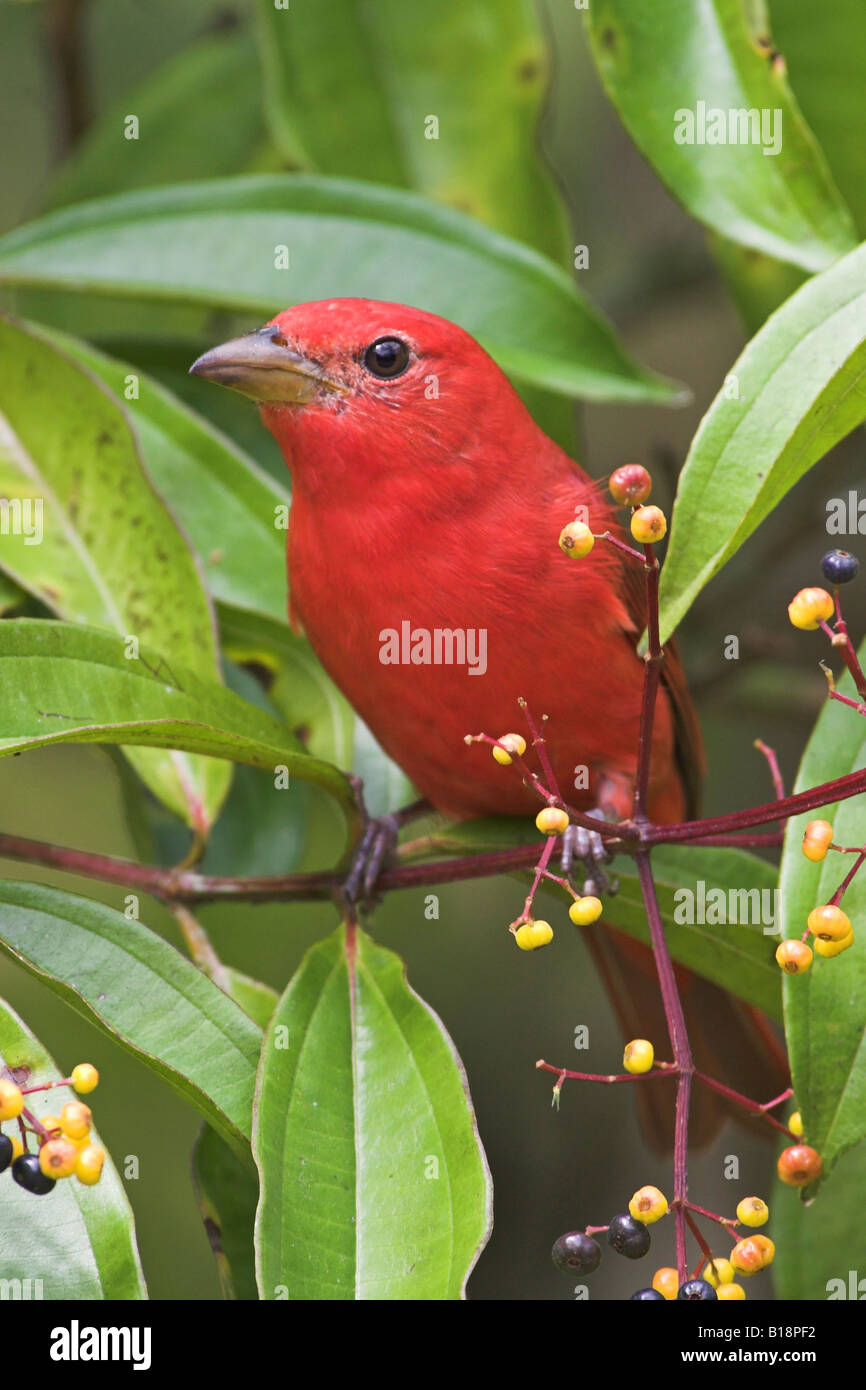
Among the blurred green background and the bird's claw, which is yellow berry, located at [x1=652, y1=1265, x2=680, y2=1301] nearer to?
the bird's claw

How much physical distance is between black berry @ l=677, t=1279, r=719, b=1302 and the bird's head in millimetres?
1343

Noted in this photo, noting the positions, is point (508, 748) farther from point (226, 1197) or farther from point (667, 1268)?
point (226, 1197)

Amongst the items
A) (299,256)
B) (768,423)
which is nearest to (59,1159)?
(768,423)

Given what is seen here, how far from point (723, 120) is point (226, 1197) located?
1882 millimetres

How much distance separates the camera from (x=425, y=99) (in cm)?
305

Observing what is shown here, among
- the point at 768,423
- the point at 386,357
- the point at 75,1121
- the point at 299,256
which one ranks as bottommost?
the point at 75,1121

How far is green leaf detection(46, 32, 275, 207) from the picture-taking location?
11.3 ft

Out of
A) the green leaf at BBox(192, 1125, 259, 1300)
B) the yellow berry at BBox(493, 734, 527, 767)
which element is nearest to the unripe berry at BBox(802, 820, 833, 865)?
the yellow berry at BBox(493, 734, 527, 767)

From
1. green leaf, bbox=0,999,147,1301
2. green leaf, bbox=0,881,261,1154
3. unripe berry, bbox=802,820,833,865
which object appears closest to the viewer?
unripe berry, bbox=802,820,833,865

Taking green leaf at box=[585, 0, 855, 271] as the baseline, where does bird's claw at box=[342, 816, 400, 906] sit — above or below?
below

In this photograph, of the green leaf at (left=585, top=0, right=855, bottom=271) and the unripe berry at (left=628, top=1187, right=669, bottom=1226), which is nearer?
the unripe berry at (left=628, top=1187, right=669, bottom=1226)

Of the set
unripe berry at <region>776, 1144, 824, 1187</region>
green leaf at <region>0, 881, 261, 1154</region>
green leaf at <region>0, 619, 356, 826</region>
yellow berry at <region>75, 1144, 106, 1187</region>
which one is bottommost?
unripe berry at <region>776, 1144, 824, 1187</region>

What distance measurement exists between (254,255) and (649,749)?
151cm

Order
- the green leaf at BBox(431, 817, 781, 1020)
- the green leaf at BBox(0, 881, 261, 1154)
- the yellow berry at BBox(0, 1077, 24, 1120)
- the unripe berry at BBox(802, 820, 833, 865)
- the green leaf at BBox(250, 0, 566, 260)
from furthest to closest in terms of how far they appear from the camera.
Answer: the green leaf at BBox(250, 0, 566, 260) < the green leaf at BBox(431, 817, 781, 1020) < the green leaf at BBox(0, 881, 261, 1154) < the unripe berry at BBox(802, 820, 833, 865) < the yellow berry at BBox(0, 1077, 24, 1120)
